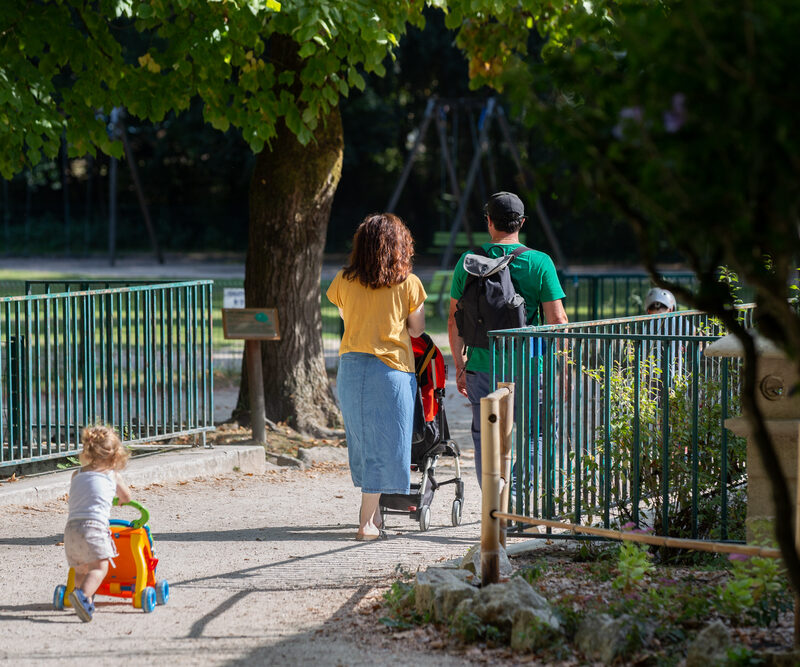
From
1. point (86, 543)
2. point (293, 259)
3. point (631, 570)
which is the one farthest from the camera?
point (293, 259)

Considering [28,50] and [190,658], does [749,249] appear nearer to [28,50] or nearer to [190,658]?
[190,658]

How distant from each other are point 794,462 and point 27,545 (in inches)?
163

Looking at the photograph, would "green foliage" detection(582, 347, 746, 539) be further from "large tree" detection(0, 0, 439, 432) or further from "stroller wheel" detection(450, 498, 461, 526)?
"large tree" detection(0, 0, 439, 432)

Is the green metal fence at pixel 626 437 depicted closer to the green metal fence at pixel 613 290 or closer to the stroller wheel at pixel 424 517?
the stroller wheel at pixel 424 517

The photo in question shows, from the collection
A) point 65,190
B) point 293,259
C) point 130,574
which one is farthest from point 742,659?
point 65,190

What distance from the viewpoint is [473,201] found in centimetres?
3894

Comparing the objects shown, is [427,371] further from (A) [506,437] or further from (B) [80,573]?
(B) [80,573]

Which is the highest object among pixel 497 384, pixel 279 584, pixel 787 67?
pixel 787 67

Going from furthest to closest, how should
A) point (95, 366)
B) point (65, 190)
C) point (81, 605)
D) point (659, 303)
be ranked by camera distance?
point (65, 190) < point (659, 303) < point (95, 366) < point (81, 605)

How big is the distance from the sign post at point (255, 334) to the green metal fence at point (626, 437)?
330cm

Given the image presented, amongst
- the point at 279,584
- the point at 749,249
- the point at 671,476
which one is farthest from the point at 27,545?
the point at 749,249

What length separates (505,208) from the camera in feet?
21.5

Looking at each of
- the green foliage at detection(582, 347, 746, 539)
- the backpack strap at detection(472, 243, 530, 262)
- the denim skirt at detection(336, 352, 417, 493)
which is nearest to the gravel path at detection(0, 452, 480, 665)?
the denim skirt at detection(336, 352, 417, 493)

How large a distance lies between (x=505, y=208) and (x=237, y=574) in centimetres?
251
